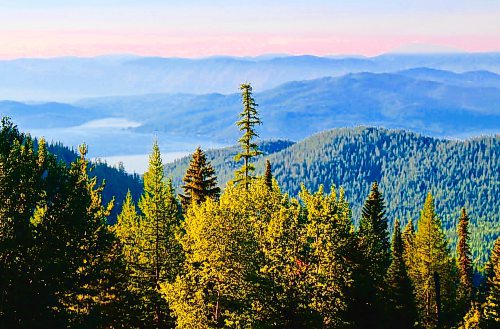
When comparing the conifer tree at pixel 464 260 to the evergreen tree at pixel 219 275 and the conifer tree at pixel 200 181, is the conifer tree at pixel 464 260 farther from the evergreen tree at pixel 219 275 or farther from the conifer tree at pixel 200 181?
the evergreen tree at pixel 219 275

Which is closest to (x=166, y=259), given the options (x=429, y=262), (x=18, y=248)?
(x=18, y=248)

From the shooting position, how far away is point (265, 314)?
3069 cm

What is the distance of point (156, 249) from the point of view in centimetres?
3766

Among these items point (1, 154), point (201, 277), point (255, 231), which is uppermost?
point (1, 154)

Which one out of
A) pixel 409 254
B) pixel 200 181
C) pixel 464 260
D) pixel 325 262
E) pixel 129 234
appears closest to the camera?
pixel 325 262

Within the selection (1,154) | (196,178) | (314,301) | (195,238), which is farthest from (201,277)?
(196,178)

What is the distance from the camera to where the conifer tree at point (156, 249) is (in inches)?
1470

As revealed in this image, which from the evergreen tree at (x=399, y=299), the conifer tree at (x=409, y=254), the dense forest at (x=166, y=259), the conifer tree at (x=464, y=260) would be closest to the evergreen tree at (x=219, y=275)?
the dense forest at (x=166, y=259)

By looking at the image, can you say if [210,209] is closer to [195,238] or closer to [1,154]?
[195,238]

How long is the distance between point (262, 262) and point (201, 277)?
3.25m

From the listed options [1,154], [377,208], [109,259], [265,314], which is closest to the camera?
[1,154]

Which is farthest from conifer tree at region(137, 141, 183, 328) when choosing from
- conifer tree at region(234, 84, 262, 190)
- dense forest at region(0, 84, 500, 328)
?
conifer tree at region(234, 84, 262, 190)

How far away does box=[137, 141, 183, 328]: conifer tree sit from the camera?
123 ft

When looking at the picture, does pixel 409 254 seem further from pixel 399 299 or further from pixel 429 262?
pixel 399 299
